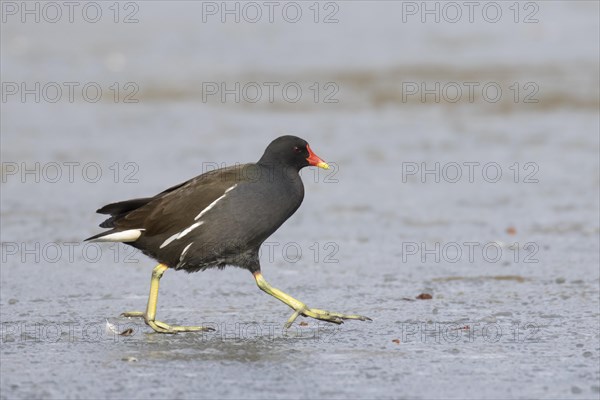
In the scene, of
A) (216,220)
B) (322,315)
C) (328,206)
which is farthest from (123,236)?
(328,206)

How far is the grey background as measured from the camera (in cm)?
585

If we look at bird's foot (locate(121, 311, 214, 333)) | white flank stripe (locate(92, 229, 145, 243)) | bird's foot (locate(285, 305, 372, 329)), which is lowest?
bird's foot (locate(121, 311, 214, 333))

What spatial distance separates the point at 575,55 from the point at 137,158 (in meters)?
9.86

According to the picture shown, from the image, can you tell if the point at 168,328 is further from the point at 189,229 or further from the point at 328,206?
the point at 328,206

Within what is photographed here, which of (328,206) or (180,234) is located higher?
(328,206)

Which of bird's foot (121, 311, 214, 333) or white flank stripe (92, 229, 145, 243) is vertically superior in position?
white flank stripe (92, 229, 145, 243)

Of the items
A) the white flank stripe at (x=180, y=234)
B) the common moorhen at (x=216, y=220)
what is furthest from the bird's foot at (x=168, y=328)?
the white flank stripe at (x=180, y=234)

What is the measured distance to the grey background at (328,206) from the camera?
19.2 ft

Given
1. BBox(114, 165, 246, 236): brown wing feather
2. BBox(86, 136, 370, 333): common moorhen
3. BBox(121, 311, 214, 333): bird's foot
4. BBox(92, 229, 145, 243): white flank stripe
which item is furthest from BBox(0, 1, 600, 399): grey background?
BBox(114, 165, 246, 236): brown wing feather

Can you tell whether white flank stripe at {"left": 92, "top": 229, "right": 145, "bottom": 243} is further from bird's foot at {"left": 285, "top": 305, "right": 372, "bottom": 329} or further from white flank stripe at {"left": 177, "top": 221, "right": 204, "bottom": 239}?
bird's foot at {"left": 285, "top": 305, "right": 372, "bottom": 329}

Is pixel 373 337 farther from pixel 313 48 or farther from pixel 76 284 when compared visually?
pixel 313 48

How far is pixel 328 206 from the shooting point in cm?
1091

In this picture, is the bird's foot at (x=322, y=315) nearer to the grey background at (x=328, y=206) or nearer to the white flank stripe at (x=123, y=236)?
the grey background at (x=328, y=206)

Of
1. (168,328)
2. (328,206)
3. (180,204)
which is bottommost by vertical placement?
(168,328)
